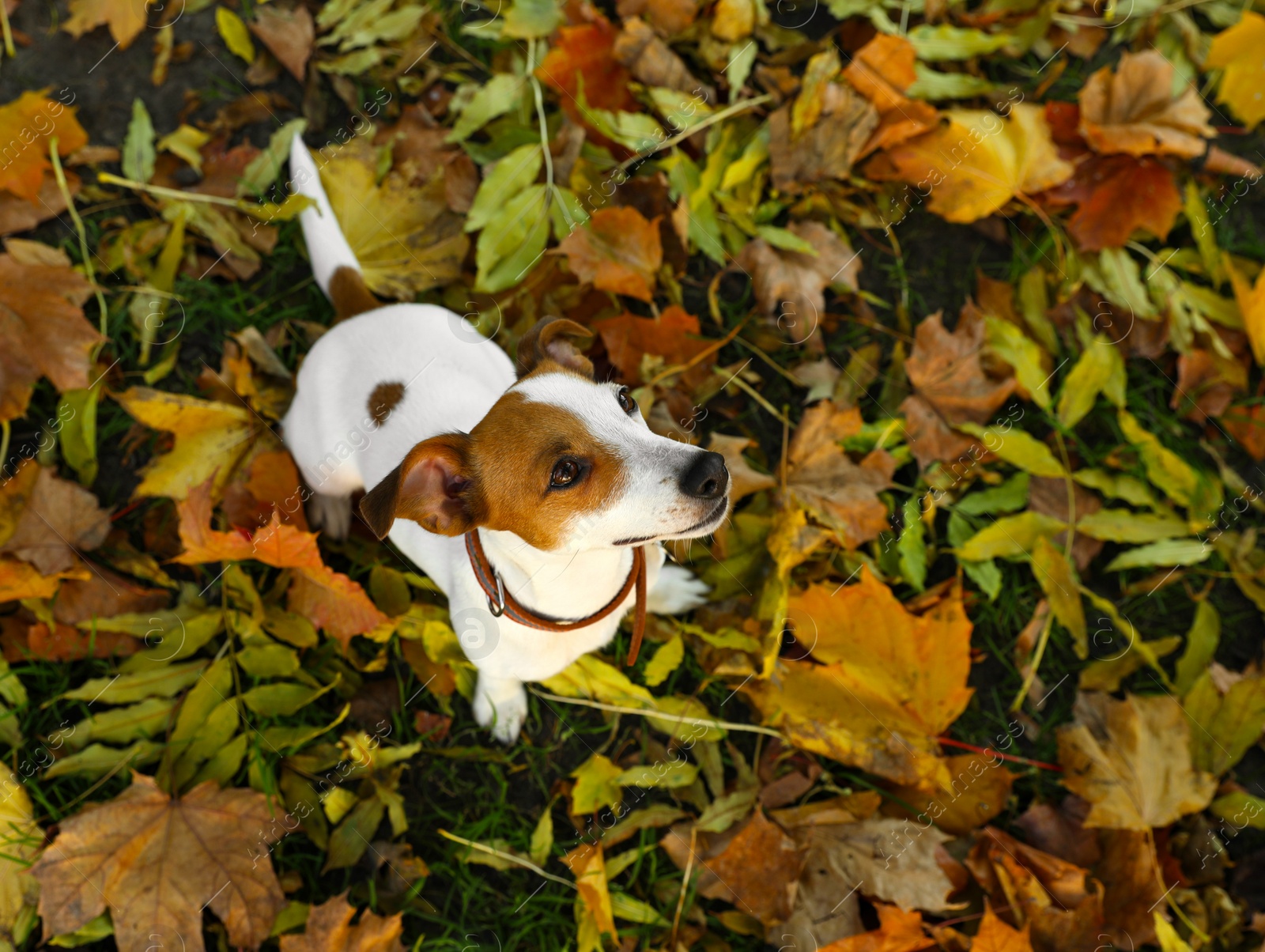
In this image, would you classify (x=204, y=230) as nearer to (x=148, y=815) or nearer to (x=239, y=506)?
(x=239, y=506)

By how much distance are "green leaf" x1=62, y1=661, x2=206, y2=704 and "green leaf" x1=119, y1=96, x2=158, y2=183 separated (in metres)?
2.12

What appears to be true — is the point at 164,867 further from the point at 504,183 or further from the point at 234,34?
the point at 234,34

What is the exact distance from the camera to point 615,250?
128 inches

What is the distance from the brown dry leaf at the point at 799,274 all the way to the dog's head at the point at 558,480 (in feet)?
4.92

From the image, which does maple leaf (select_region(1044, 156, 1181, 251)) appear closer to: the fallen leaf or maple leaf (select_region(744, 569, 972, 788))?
maple leaf (select_region(744, 569, 972, 788))

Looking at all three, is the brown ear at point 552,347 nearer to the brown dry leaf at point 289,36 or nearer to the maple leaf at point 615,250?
the maple leaf at point 615,250

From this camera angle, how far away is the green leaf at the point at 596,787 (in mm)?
2979

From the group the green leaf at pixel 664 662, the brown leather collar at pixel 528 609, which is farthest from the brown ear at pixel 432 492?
the green leaf at pixel 664 662

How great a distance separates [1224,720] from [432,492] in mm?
2956

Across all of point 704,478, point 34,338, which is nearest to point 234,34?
point 34,338

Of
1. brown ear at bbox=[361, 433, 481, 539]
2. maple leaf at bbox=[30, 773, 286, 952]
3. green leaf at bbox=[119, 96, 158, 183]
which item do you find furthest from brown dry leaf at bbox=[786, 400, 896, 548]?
green leaf at bbox=[119, 96, 158, 183]

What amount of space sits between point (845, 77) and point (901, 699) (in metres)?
2.58

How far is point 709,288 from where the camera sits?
3559mm

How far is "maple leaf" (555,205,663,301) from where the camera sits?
3188 mm
